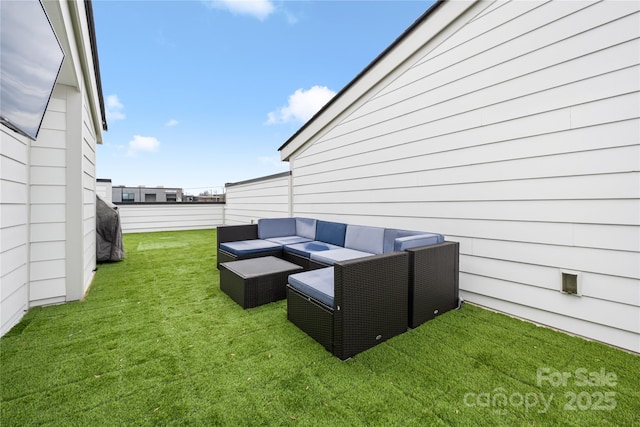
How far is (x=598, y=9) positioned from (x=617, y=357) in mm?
2848

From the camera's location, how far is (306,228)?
204 inches

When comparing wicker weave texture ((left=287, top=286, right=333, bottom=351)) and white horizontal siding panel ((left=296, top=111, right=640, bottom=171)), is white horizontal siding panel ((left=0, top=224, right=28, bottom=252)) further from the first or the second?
white horizontal siding panel ((left=296, top=111, right=640, bottom=171))

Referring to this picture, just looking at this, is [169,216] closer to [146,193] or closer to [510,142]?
[510,142]

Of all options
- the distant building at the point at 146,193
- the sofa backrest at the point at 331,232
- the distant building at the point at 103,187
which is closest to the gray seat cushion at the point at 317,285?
the sofa backrest at the point at 331,232

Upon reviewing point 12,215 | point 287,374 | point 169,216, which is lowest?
point 287,374

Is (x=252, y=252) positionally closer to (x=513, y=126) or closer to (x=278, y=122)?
(x=513, y=126)

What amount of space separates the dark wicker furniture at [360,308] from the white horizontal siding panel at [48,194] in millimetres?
3063

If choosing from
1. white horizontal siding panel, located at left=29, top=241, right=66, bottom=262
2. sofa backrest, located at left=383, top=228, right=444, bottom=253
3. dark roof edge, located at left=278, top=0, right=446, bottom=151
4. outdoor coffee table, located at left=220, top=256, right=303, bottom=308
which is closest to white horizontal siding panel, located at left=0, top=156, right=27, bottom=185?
white horizontal siding panel, located at left=29, top=241, right=66, bottom=262

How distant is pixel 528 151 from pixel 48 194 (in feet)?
17.2

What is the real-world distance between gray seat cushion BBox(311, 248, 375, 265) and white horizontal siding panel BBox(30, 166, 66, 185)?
10.4 ft

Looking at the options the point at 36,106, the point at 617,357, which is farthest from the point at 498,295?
the point at 36,106

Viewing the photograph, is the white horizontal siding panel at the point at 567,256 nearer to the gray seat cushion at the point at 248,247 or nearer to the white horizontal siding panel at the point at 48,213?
the gray seat cushion at the point at 248,247

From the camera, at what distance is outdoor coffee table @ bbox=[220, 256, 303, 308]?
288 centimetres

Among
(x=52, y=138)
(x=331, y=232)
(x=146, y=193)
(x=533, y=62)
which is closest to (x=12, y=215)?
(x=52, y=138)
